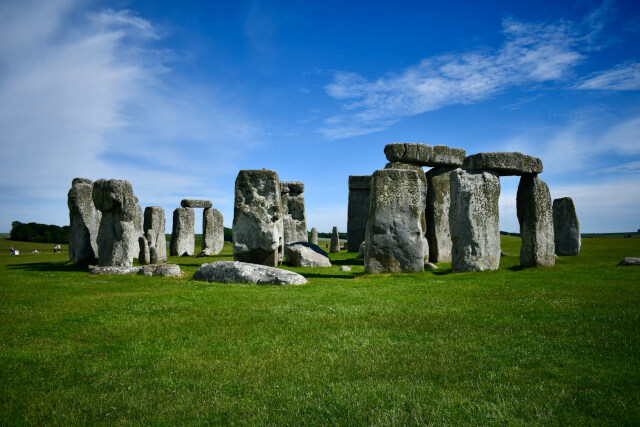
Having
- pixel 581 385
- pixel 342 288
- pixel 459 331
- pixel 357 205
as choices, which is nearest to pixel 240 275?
pixel 342 288

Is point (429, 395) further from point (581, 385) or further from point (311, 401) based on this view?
point (581, 385)

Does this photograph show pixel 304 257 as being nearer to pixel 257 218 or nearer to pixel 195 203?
pixel 257 218

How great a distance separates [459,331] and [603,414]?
8.85ft

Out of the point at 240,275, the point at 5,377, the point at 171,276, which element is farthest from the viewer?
the point at 171,276

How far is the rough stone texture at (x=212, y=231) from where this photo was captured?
29.9m

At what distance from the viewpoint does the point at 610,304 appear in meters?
8.30

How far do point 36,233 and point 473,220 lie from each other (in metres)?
54.4

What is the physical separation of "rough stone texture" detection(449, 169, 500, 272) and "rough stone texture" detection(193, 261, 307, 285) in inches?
230

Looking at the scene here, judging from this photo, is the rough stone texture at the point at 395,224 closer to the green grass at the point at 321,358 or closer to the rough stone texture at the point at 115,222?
the green grass at the point at 321,358

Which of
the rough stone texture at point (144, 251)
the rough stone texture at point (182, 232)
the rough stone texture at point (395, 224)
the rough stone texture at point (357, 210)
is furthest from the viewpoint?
the rough stone texture at point (357, 210)

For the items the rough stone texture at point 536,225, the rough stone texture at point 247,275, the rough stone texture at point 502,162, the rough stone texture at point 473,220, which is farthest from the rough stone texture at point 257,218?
the rough stone texture at point 536,225

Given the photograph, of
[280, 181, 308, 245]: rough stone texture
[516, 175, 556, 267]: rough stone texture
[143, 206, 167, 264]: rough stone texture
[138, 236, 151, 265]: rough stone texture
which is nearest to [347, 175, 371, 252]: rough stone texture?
[280, 181, 308, 245]: rough stone texture

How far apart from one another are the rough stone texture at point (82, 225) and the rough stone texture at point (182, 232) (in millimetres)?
10249

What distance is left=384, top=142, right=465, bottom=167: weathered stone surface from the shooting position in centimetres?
2178
